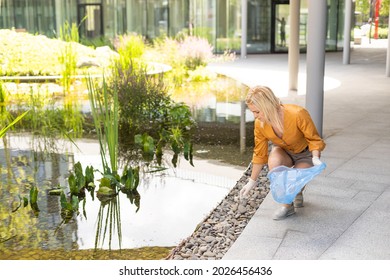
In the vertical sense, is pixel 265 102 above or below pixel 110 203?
above

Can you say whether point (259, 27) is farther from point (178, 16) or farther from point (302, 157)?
point (302, 157)

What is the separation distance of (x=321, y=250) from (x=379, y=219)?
941 mm

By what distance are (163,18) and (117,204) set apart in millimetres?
22106

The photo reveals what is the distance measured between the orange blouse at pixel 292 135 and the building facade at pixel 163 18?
871 inches

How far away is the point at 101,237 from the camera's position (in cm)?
550

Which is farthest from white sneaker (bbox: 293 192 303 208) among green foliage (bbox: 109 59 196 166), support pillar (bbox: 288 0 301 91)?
support pillar (bbox: 288 0 301 91)

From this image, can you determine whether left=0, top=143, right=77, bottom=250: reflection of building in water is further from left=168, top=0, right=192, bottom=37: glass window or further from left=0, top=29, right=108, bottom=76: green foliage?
left=168, top=0, right=192, bottom=37: glass window

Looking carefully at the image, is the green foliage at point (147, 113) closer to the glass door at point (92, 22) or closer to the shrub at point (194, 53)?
the shrub at point (194, 53)

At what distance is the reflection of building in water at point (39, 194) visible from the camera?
5.43 metres

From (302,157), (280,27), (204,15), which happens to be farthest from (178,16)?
(302,157)

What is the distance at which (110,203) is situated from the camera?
641 centimetres

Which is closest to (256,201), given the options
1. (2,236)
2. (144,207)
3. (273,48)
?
(144,207)

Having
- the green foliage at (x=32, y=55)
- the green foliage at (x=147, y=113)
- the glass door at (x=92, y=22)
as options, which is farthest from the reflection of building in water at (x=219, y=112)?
the glass door at (x=92, y=22)

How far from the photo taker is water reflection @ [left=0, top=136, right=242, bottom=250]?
5.44 metres
